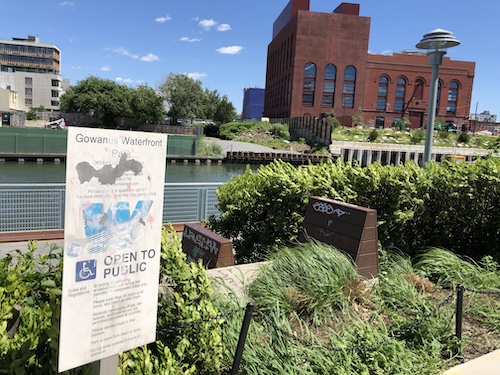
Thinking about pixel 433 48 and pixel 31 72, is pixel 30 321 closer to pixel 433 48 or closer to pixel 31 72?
pixel 433 48

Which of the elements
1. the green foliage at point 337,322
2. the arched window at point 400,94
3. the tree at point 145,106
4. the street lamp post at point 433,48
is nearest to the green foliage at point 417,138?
the arched window at point 400,94

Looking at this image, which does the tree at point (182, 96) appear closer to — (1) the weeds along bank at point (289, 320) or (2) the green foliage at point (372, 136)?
(2) the green foliage at point (372, 136)

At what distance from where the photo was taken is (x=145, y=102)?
73.6 metres

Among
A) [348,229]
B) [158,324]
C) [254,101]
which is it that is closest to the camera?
[158,324]

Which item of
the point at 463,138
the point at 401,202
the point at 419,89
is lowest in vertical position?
the point at 401,202

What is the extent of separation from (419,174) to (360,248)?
2.23m

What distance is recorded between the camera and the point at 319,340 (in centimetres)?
380

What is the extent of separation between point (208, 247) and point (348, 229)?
2.02m

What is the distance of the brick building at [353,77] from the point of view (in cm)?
8069

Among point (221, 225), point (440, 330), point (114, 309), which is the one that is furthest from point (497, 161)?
point (114, 309)

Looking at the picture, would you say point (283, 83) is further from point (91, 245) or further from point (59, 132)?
point (91, 245)

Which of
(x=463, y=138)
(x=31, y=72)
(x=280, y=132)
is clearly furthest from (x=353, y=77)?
(x=31, y=72)

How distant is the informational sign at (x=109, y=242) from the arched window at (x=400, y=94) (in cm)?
9082

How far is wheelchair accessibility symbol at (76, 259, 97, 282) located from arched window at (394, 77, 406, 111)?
91196mm
